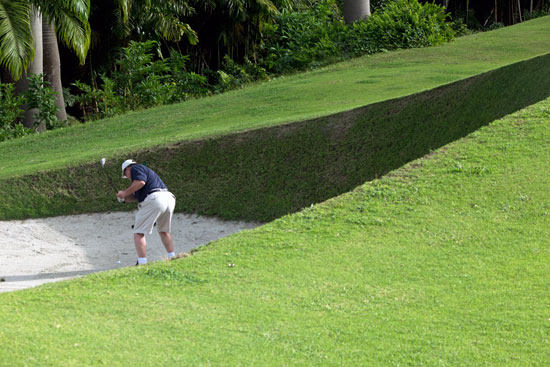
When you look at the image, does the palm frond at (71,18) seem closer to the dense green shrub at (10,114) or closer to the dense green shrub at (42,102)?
the dense green shrub at (42,102)

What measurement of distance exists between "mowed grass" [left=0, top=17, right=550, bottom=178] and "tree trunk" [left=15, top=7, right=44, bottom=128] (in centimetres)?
248

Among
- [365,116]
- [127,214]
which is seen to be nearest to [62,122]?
[127,214]

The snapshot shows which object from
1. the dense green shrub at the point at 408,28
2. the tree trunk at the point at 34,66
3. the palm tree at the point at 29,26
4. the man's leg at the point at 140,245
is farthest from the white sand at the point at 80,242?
the dense green shrub at the point at 408,28

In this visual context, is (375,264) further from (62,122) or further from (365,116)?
(62,122)

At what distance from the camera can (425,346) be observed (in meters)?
4.98

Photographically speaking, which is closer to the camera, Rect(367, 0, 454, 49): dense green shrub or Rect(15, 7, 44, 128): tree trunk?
Rect(15, 7, 44, 128): tree trunk

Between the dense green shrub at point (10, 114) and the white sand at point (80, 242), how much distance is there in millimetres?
9213

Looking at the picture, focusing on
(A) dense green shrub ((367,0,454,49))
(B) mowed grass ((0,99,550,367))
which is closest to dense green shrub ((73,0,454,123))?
(A) dense green shrub ((367,0,454,49))

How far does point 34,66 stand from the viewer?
21.8m

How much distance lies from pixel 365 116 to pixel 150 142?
180 inches

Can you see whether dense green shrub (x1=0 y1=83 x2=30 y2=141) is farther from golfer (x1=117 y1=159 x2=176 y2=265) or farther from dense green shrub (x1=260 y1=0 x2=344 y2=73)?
golfer (x1=117 y1=159 x2=176 y2=265)

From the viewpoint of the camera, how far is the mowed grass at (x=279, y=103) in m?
14.9

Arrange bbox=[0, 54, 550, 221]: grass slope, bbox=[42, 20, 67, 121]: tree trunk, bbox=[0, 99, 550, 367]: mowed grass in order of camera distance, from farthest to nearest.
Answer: bbox=[42, 20, 67, 121]: tree trunk < bbox=[0, 54, 550, 221]: grass slope < bbox=[0, 99, 550, 367]: mowed grass

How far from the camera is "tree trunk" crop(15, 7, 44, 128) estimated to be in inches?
818
